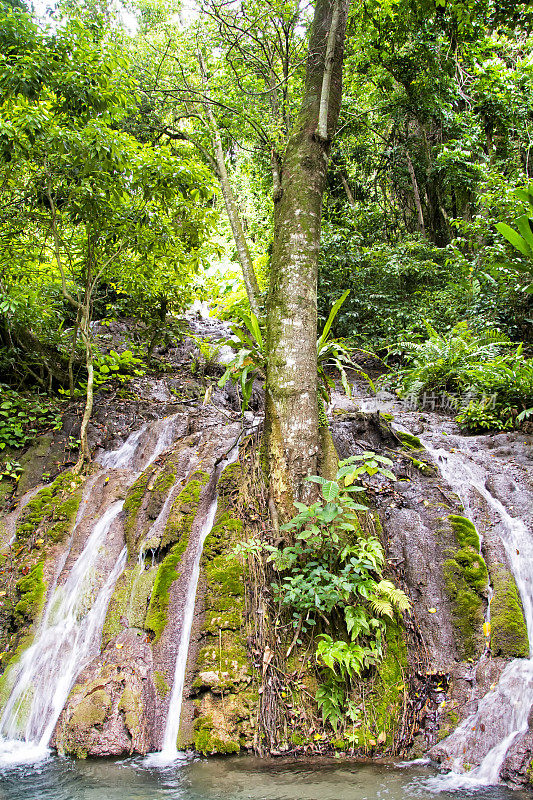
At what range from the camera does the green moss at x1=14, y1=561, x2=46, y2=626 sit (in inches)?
165

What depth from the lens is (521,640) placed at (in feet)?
10.5

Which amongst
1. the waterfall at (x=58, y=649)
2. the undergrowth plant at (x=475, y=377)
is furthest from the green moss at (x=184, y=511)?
the undergrowth plant at (x=475, y=377)

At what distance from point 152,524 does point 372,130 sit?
1219 cm

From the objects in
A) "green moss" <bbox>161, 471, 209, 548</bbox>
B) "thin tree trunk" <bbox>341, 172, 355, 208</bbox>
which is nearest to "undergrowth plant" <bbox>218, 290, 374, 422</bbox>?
"green moss" <bbox>161, 471, 209, 548</bbox>

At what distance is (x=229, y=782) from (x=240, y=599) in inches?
43.8

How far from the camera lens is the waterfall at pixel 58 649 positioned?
3.39 metres

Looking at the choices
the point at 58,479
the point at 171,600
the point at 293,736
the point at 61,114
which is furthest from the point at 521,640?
the point at 61,114

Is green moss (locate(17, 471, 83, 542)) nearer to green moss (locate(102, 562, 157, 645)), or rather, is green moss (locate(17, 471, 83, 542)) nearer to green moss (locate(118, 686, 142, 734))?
green moss (locate(102, 562, 157, 645))

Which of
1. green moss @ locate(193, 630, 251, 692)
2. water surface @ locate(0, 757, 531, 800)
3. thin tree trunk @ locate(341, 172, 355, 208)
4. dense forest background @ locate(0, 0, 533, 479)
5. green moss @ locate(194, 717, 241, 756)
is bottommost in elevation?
water surface @ locate(0, 757, 531, 800)

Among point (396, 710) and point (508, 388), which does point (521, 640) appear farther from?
point (508, 388)

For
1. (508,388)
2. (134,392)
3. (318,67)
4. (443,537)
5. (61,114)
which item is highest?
(61,114)

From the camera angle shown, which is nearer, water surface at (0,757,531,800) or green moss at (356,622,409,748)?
water surface at (0,757,531,800)

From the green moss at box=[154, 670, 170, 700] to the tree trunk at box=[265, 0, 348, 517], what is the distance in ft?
4.82

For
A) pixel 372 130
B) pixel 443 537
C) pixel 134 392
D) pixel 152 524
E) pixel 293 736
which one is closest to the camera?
pixel 293 736
